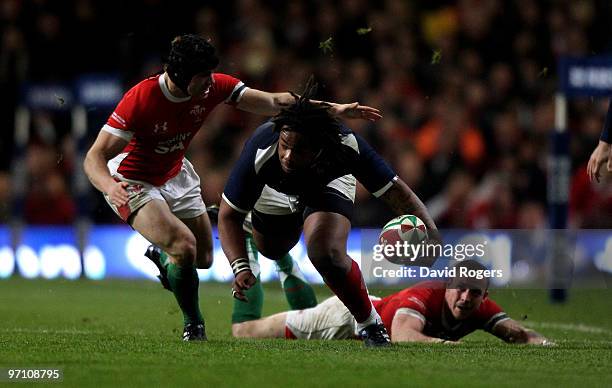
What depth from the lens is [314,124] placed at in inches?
342

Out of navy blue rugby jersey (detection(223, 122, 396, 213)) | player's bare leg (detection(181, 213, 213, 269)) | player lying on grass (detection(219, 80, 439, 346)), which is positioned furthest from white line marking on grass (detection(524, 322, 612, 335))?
player's bare leg (detection(181, 213, 213, 269))

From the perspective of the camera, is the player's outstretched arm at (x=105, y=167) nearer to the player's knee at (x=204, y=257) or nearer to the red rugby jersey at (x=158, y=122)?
the red rugby jersey at (x=158, y=122)

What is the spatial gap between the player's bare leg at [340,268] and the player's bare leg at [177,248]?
0.93 m

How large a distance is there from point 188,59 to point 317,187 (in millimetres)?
1314

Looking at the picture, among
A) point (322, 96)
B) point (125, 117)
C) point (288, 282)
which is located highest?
point (322, 96)

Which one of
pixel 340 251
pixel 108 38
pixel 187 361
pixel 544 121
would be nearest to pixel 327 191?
pixel 340 251

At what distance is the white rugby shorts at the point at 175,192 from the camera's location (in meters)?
9.57

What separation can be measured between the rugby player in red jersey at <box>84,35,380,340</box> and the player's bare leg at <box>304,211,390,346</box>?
0.79m

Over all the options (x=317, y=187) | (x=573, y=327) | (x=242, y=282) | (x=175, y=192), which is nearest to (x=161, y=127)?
(x=175, y=192)

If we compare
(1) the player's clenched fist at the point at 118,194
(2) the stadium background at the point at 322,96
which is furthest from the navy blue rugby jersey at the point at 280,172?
(2) the stadium background at the point at 322,96

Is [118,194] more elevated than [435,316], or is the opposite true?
[118,194]

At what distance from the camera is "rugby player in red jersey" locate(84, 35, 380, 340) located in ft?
29.8

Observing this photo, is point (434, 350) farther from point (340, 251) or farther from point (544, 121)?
point (544, 121)

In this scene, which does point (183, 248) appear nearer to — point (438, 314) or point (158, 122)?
point (158, 122)
